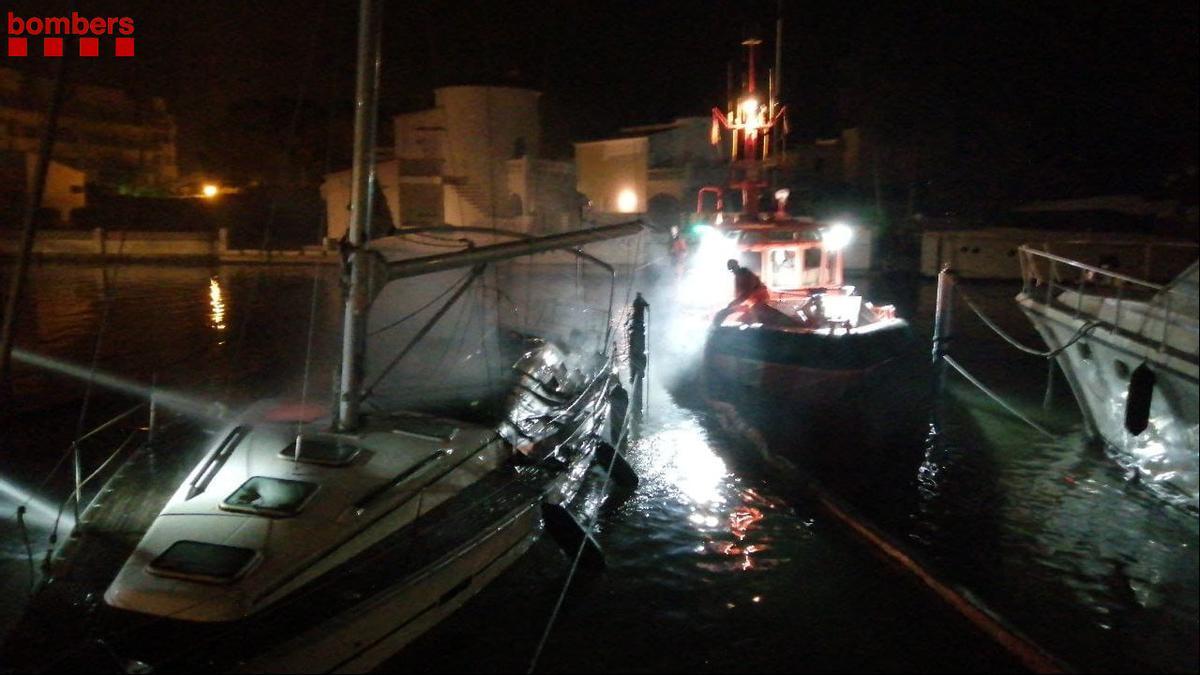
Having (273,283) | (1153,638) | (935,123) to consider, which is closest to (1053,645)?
(1153,638)

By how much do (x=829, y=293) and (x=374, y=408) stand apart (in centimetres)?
1012

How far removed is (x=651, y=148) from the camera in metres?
45.1

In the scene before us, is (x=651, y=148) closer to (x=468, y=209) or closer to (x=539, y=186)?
(x=539, y=186)

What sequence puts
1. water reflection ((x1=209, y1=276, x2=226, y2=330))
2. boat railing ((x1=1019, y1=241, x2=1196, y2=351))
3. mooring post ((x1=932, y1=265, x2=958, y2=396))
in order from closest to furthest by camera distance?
1. boat railing ((x1=1019, y1=241, x2=1196, y2=351))
2. mooring post ((x1=932, y1=265, x2=958, y2=396))
3. water reflection ((x1=209, y1=276, x2=226, y2=330))

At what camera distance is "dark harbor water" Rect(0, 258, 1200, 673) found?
6.27 meters

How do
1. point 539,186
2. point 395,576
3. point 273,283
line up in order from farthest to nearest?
point 539,186 < point 273,283 < point 395,576

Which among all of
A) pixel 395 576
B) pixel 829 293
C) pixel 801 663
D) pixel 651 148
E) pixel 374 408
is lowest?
pixel 801 663

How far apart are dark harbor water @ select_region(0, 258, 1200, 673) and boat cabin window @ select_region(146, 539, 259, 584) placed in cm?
145

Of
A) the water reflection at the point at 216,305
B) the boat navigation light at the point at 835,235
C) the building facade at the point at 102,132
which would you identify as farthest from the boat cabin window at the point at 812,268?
the building facade at the point at 102,132

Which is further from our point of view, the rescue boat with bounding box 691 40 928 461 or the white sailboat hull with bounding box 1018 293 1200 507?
the rescue boat with bounding box 691 40 928 461

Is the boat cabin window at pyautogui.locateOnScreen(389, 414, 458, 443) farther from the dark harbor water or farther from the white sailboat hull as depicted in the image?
the white sailboat hull

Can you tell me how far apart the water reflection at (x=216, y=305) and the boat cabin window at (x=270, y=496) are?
678 inches

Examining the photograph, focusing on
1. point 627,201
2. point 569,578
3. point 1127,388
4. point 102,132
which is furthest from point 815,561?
point 102,132

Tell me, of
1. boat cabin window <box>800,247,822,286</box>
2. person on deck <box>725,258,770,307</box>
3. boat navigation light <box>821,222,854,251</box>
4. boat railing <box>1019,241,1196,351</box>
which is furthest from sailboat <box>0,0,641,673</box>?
boat navigation light <box>821,222,854,251</box>
